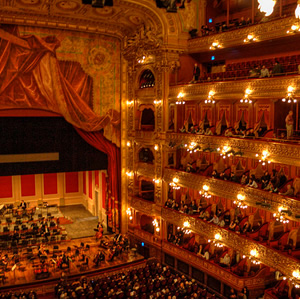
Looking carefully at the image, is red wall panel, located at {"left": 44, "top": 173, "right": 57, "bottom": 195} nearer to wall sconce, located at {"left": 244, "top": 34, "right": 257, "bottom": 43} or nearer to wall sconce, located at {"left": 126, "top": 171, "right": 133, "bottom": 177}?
wall sconce, located at {"left": 126, "top": 171, "right": 133, "bottom": 177}

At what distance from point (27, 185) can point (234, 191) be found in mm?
16949

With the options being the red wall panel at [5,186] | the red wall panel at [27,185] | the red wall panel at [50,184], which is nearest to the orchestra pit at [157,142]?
the red wall panel at [5,186]

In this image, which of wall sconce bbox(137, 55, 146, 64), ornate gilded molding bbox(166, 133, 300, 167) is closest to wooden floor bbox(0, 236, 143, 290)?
ornate gilded molding bbox(166, 133, 300, 167)

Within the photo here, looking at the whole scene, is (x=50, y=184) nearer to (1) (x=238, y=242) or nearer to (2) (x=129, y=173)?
(2) (x=129, y=173)

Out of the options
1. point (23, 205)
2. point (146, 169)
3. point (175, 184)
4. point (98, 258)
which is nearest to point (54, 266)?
point (98, 258)

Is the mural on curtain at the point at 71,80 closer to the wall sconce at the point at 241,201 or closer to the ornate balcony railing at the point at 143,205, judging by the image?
the ornate balcony railing at the point at 143,205

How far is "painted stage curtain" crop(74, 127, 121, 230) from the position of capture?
76.7 feet

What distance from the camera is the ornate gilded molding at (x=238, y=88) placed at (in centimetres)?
1555

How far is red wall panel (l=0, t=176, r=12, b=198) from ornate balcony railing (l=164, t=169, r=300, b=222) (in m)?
12.9

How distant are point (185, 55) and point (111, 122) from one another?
5.92 m

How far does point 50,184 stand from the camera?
29469 millimetres

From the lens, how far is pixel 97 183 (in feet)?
89.9

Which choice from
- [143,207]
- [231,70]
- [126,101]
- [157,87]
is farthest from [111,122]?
[231,70]

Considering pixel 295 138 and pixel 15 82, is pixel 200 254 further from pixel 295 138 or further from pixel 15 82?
pixel 15 82
